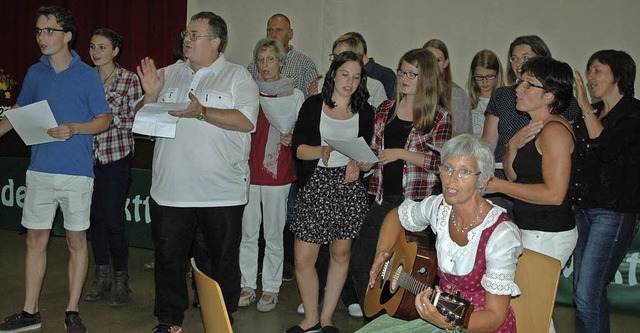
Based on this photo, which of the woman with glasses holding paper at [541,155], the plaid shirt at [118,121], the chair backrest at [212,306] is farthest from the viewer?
the plaid shirt at [118,121]

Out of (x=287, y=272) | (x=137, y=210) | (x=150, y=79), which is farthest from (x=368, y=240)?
(x=137, y=210)

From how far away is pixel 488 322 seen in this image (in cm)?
241

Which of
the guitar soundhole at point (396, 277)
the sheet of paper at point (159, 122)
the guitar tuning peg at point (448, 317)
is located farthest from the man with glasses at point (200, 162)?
the guitar tuning peg at point (448, 317)

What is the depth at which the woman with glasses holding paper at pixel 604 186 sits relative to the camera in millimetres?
3549

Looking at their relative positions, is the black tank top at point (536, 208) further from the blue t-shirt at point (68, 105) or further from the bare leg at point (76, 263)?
the bare leg at point (76, 263)

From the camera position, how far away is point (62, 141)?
405 centimetres

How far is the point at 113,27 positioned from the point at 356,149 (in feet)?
17.5

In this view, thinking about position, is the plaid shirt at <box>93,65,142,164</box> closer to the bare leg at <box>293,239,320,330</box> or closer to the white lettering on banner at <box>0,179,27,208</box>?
the bare leg at <box>293,239,320,330</box>

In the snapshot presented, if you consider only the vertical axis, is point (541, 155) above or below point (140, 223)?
above

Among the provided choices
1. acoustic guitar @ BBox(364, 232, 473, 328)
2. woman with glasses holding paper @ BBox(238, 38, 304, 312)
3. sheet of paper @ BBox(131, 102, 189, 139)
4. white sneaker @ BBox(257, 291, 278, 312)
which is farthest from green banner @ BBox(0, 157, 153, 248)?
acoustic guitar @ BBox(364, 232, 473, 328)

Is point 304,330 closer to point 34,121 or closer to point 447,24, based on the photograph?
point 34,121

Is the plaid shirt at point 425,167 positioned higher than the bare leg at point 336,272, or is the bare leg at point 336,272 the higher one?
the plaid shirt at point 425,167

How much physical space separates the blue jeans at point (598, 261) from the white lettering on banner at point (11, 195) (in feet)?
15.5

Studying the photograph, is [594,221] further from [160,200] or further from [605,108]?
[160,200]
